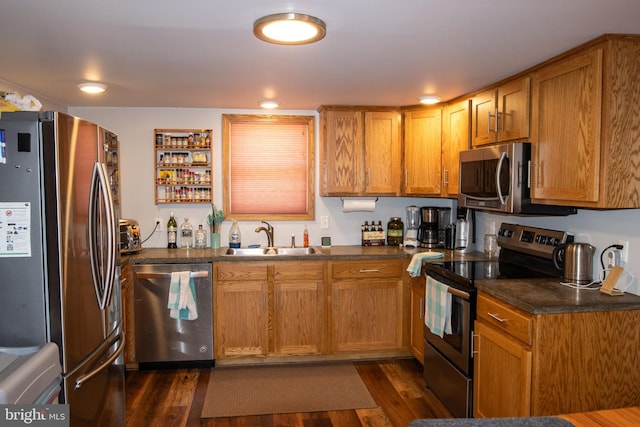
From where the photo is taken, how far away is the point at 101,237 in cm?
221

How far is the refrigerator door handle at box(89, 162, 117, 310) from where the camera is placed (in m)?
2.13

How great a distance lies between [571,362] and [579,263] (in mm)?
662

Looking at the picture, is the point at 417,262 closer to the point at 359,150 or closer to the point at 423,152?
the point at 423,152

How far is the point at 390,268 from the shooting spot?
3.91m

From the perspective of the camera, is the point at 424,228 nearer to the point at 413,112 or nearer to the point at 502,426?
the point at 413,112

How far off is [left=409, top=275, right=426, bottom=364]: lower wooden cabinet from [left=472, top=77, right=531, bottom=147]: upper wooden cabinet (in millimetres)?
1141

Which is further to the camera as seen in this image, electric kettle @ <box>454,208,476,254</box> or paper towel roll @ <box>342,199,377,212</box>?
paper towel roll @ <box>342,199,377,212</box>

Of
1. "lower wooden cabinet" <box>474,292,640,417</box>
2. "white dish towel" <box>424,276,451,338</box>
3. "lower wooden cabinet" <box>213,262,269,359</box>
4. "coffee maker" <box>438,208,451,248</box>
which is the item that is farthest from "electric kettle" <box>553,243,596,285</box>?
"lower wooden cabinet" <box>213,262,269,359</box>

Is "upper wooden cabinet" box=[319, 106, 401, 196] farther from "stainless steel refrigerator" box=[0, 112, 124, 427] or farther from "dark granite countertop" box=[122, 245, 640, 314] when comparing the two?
"stainless steel refrigerator" box=[0, 112, 124, 427]

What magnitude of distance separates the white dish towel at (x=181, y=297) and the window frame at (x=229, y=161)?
0.83m

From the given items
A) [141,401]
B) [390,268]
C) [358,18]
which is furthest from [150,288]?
[358,18]

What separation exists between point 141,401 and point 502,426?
2.81 meters

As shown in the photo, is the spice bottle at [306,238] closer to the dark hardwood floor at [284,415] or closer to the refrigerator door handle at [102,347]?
the dark hardwood floor at [284,415]

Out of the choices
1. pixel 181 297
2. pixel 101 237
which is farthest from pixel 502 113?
pixel 181 297
